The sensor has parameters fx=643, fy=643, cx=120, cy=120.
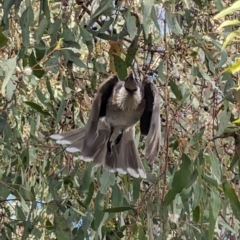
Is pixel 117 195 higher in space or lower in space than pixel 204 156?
lower

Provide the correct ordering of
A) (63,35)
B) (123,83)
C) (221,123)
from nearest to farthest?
(221,123)
(63,35)
(123,83)

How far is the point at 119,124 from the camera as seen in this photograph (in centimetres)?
209

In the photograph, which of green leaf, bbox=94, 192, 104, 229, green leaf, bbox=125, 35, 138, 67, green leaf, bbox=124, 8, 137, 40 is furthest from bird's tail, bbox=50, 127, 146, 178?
green leaf, bbox=124, 8, 137, 40

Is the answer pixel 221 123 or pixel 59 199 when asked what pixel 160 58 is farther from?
pixel 59 199

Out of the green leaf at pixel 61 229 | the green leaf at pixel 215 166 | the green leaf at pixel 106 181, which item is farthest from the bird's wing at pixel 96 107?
the green leaf at pixel 215 166

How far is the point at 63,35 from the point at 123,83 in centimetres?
31

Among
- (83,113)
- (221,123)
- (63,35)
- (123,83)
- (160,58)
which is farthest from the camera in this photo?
(83,113)

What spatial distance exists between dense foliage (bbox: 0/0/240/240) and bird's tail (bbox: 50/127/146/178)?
0.04m

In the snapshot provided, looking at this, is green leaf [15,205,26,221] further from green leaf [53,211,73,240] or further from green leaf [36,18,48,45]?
green leaf [36,18,48,45]

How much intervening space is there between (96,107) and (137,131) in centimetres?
46

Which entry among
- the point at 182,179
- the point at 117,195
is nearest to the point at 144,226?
the point at 117,195

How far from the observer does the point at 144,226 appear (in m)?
1.75

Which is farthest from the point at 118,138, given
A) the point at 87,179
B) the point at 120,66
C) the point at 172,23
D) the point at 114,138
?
the point at 172,23

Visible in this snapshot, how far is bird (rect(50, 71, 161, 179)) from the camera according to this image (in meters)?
1.77
